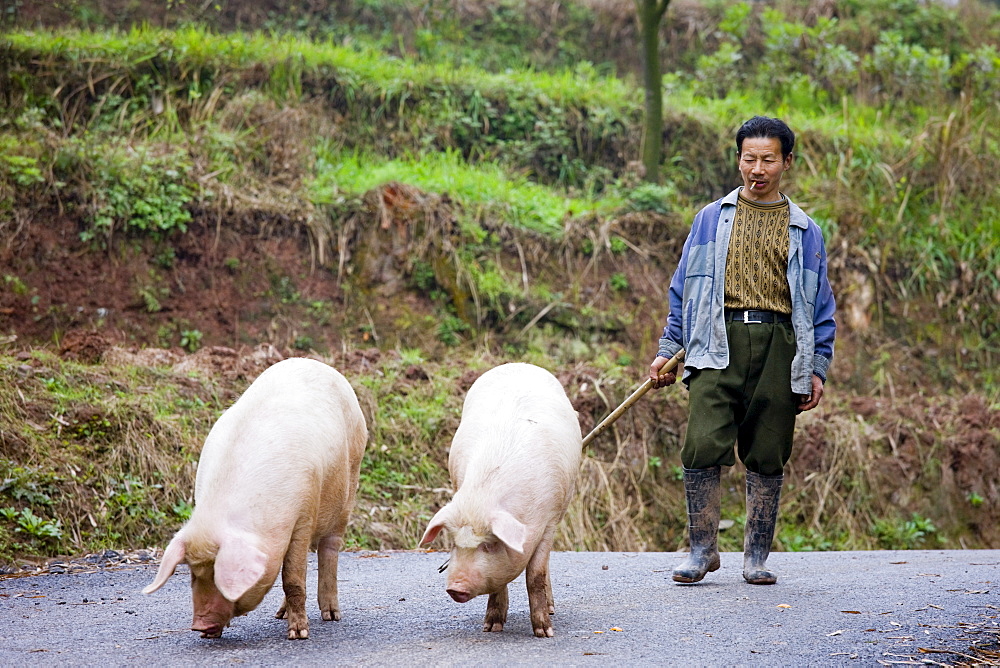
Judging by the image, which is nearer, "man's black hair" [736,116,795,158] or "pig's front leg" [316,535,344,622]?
"pig's front leg" [316,535,344,622]

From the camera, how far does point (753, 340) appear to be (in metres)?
5.36

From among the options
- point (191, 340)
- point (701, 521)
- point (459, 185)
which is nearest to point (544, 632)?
point (701, 521)

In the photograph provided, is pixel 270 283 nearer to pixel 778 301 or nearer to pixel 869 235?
pixel 778 301

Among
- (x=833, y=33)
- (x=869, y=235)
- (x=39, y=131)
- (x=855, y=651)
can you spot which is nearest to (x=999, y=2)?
(x=833, y=33)

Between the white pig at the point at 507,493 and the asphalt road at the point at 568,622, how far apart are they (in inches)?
9.3

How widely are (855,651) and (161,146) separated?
8580 mm

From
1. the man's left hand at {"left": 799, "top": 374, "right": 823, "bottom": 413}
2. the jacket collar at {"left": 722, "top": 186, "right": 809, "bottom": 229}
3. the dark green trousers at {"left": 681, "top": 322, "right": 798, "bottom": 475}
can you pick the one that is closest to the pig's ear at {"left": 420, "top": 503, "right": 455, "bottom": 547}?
the dark green trousers at {"left": 681, "top": 322, "right": 798, "bottom": 475}

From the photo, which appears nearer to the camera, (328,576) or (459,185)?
(328,576)

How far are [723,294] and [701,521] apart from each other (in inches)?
47.1

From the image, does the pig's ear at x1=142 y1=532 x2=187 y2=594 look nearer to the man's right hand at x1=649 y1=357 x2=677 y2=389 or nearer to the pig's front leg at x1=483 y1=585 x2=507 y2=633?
the pig's front leg at x1=483 y1=585 x2=507 y2=633

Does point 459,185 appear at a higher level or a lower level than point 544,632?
higher

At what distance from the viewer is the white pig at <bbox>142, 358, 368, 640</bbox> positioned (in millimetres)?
3855

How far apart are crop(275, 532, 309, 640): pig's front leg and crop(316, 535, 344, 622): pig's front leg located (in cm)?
35

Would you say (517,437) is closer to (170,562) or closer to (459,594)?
(459,594)
